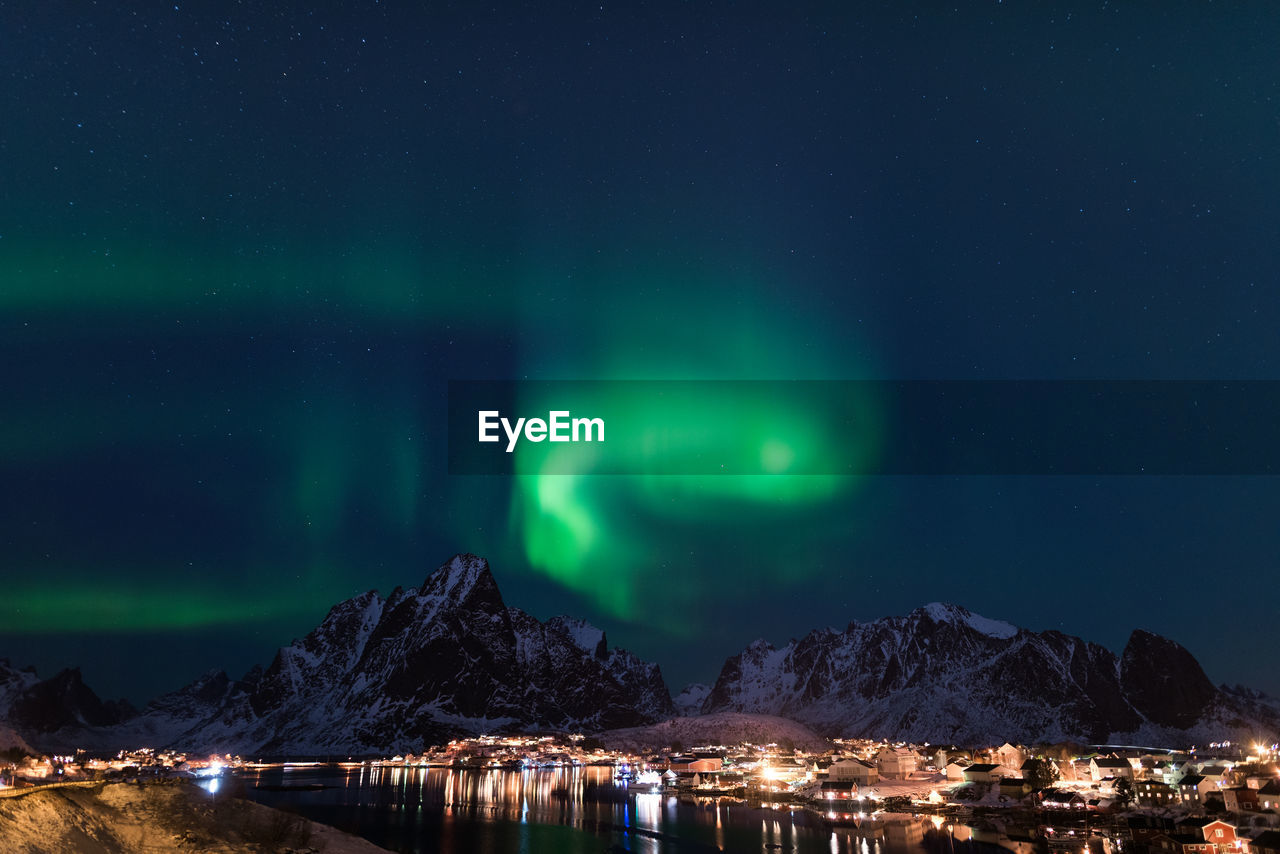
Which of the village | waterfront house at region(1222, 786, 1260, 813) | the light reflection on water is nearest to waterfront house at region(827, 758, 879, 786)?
the village

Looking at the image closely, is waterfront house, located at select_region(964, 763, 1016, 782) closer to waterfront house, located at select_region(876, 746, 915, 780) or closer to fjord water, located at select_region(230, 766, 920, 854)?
waterfront house, located at select_region(876, 746, 915, 780)

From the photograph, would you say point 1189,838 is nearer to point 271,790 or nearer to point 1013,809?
point 1013,809

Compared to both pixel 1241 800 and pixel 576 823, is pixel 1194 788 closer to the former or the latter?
pixel 1241 800

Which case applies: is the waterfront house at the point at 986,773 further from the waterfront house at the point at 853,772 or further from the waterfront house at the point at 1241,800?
the waterfront house at the point at 1241,800

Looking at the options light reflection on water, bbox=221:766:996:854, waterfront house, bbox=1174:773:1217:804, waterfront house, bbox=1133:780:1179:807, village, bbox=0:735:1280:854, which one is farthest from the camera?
waterfront house, bbox=1133:780:1179:807

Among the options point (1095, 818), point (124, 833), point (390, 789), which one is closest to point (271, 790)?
point (390, 789)

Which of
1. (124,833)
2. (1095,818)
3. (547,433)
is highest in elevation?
(547,433)
